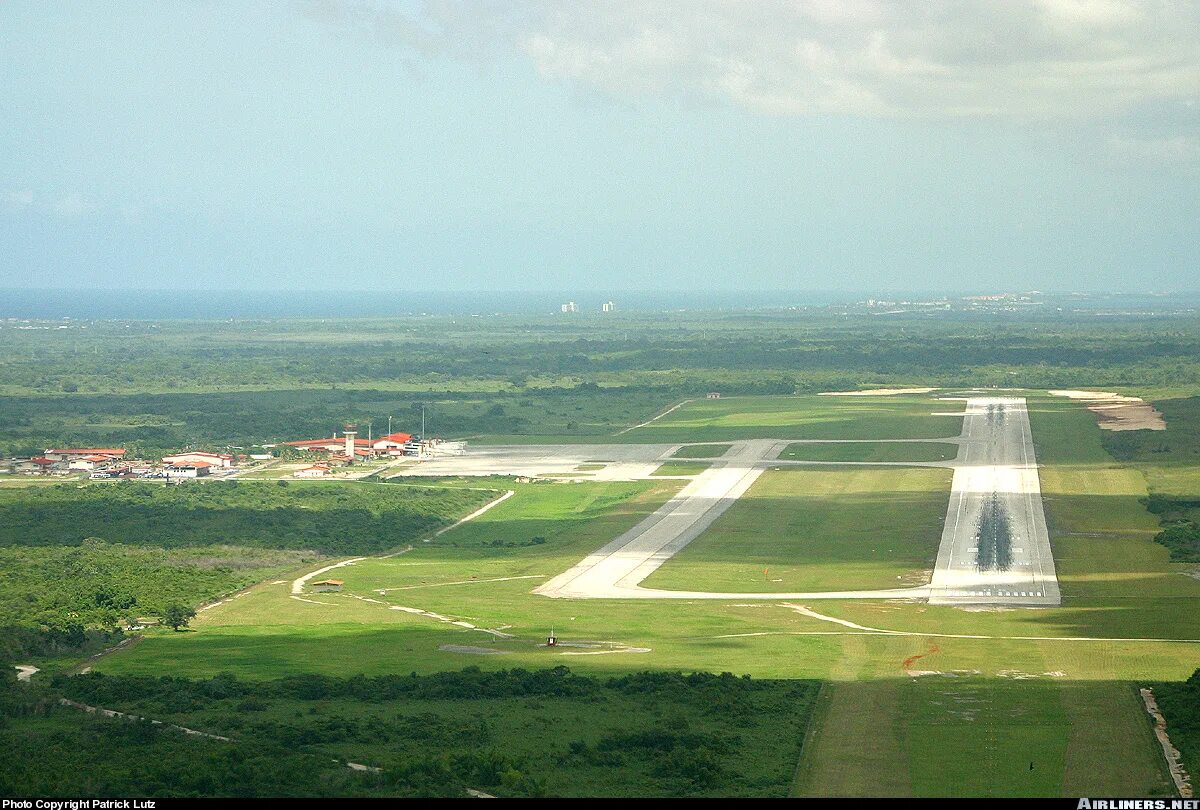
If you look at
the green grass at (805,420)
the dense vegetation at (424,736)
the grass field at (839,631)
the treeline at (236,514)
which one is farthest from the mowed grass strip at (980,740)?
the green grass at (805,420)

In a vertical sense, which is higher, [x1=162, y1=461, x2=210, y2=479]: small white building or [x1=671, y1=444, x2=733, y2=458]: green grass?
[x1=671, y1=444, x2=733, y2=458]: green grass

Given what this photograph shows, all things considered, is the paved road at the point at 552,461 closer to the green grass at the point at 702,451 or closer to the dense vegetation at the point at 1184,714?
the green grass at the point at 702,451

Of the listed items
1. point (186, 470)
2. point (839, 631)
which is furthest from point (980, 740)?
point (186, 470)

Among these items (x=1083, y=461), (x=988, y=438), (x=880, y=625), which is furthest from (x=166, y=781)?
(x=988, y=438)

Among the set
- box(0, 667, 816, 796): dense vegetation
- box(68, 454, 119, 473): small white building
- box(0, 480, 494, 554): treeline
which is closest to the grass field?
box(0, 667, 816, 796): dense vegetation

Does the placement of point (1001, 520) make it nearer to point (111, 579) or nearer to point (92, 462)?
point (111, 579)

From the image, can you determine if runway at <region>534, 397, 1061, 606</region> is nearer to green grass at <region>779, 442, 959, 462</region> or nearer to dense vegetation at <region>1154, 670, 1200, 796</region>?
green grass at <region>779, 442, 959, 462</region>

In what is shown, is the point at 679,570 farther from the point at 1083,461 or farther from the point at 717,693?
the point at 1083,461
